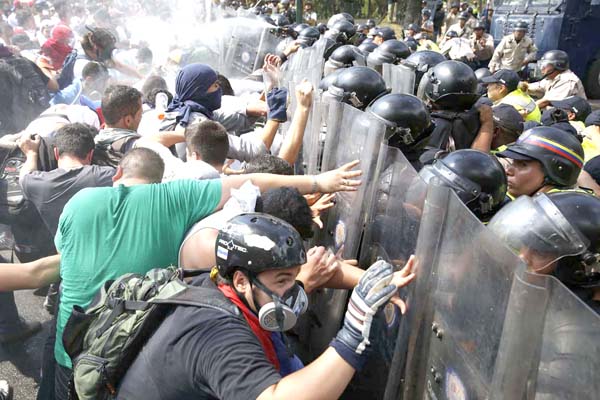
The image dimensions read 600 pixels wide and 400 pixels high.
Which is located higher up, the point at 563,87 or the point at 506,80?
the point at 506,80

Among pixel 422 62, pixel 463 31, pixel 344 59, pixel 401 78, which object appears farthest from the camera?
pixel 463 31

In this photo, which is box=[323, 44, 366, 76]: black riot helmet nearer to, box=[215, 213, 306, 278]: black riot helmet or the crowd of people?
the crowd of people

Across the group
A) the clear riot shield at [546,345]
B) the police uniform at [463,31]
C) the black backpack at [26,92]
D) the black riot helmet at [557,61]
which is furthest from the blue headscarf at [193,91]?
the police uniform at [463,31]

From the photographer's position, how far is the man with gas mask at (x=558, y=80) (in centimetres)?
924

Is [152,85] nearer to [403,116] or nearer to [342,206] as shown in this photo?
[403,116]

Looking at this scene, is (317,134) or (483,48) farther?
(483,48)

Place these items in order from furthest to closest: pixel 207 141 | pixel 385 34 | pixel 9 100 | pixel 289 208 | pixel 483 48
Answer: pixel 483 48 → pixel 385 34 → pixel 9 100 → pixel 207 141 → pixel 289 208

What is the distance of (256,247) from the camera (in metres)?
2.09

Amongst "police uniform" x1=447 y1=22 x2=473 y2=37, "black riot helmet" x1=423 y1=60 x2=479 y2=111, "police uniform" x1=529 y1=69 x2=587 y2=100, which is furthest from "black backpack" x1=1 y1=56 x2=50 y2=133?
"police uniform" x1=447 y1=22 x2=473 y2=37

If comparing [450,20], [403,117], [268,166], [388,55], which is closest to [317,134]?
[403,117]

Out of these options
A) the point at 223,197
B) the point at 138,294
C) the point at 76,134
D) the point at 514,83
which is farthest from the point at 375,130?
the point at 514,83

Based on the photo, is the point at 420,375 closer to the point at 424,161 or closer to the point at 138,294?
the point at 138,294

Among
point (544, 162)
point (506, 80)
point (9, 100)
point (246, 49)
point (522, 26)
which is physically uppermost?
point (544, 162)

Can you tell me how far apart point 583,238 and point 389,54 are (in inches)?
191
